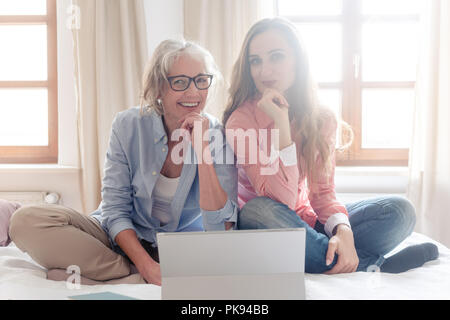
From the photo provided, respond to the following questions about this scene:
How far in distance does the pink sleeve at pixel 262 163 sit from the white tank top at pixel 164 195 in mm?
198

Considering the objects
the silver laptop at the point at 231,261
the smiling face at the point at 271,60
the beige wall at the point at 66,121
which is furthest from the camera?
the beige wall at the point at 66,121

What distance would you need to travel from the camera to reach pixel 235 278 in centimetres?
85

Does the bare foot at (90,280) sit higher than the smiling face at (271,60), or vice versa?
the smiling face at (271,60)

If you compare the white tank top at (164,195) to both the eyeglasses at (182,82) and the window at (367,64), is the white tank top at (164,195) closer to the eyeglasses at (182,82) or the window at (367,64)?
the eyeglasses at (182,82)

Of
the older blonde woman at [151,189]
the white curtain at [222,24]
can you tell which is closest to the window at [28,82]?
the white curtain at [222,24]

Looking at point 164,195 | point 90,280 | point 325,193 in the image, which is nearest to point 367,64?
point 325,193

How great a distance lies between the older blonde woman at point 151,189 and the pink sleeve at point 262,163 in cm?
5

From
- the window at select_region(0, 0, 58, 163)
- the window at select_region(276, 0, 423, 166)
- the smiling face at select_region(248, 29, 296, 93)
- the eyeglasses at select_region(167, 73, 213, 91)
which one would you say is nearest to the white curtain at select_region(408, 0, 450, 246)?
the window at select_region(276, 0, 423, 166)

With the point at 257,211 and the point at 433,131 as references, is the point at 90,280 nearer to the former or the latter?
the point at 257,211

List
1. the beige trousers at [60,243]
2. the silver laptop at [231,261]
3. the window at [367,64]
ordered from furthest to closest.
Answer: the window at [367,64], the beige trousers at [60,243], the silver laptop at [231,261]

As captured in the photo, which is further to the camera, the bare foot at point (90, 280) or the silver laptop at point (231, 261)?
the bare foot at point (90, 280)

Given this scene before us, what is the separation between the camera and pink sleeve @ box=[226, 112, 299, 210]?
3.98 feet

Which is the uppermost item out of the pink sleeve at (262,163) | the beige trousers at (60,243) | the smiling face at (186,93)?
the smiling face at (186,93)

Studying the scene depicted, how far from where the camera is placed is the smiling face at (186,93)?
1.29 meters
